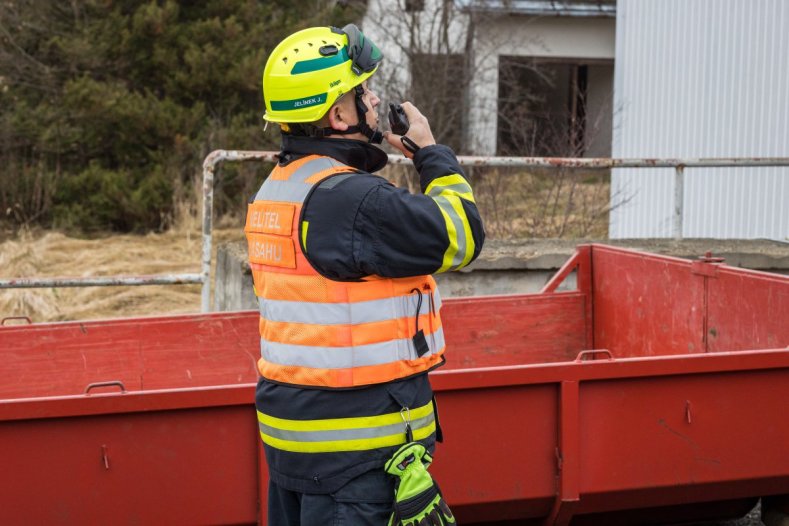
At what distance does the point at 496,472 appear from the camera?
3.81 m

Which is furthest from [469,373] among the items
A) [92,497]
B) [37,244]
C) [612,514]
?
[37,244]

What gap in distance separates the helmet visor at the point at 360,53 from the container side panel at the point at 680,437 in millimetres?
1689

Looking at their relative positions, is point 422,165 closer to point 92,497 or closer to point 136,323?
point 92,497

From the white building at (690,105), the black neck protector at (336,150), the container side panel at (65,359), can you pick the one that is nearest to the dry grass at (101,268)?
the white building at (690,105)

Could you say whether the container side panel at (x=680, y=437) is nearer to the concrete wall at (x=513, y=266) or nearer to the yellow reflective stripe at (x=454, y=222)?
the yellow reflective stripe at (x=454, y=222)

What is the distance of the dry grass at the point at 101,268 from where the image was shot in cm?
980

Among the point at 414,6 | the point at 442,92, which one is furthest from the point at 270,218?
the point at 414,6

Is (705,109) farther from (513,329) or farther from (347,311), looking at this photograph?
(347,311)

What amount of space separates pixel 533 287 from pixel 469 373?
142 inches

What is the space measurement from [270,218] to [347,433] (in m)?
0.59

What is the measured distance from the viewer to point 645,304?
5.59 meters

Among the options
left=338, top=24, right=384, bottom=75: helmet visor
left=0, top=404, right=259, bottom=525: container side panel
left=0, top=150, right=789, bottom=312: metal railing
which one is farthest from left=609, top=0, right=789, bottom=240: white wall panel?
left=338, top=24, right=384, bottom=75: helmet visor

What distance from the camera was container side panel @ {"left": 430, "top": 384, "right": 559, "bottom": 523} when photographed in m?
3.76

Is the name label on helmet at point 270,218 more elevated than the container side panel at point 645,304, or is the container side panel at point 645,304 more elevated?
the name label on helmet at point 270,218
